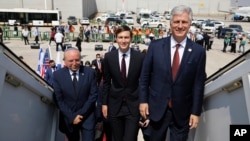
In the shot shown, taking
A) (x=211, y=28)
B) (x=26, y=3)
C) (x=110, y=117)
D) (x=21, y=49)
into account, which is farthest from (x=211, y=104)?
(x=26, y=3)

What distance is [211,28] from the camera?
44.5 metres

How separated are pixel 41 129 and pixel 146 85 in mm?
1555

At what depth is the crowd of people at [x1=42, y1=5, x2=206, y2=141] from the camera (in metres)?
3.34

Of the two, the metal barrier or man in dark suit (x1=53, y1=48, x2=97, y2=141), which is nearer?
man in dark suit (x1=53, y1=48, x2=97, y2=141)

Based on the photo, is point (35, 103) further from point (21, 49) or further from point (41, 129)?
point (21, 49)

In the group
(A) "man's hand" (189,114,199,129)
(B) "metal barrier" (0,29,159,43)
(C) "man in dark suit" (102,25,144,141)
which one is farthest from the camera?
(B) "metal barrier" (0,29,159,43)

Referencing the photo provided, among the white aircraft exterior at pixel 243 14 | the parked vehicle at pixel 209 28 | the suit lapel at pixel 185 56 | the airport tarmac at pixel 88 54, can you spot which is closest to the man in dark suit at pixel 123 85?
the suit lapel at pixel 185 56

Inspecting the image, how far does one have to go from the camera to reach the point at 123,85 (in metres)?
3.95

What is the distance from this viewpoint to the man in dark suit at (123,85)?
3.91 metres

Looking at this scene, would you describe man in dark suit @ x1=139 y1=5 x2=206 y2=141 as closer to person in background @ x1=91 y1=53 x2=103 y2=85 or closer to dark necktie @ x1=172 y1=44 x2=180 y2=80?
dark necktie @ x1=172 y1=44 x2=180 y2=80

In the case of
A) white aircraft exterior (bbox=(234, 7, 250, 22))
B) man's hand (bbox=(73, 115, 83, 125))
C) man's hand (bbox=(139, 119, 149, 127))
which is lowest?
man's hand (bbox=(139, 119, 149, 127))

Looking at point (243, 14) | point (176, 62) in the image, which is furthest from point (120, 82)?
point (243, 14)

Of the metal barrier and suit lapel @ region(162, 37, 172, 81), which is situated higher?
the metal barrier

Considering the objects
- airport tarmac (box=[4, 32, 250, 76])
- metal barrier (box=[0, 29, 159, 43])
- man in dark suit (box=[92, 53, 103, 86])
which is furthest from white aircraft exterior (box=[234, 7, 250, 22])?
man in dark suit (box=[92, 53, 103, 86])
